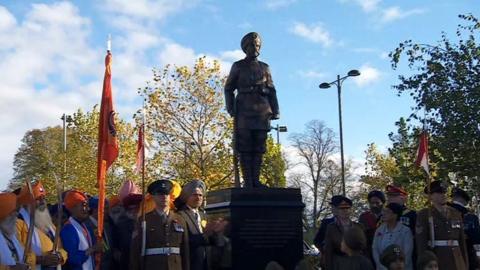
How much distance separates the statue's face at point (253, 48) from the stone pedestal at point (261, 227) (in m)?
2.09

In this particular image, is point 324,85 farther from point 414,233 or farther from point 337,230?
point 337,230

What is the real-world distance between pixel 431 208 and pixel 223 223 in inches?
105

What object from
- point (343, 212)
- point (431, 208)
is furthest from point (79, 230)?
point (431, 208)

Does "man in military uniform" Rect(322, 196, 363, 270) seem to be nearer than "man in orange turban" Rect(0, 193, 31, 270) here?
No

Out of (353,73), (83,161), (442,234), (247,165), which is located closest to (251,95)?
(247,165)

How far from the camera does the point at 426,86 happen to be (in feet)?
57.9

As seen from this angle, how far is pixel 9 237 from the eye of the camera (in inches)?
241

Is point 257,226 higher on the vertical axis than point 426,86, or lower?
lower

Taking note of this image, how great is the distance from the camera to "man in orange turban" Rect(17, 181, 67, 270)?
6410 millimetres

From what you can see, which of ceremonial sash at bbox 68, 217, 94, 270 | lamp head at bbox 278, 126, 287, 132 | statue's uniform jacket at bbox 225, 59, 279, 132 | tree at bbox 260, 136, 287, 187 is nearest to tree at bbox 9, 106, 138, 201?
tree at bbox 260, 136, 287, 187

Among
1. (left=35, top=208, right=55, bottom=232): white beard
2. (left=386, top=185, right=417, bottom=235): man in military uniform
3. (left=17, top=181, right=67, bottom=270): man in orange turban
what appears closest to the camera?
(left=17, top=181, right=67, bottom=270): man in orange turban

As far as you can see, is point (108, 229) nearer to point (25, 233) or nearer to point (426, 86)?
point (25, 233)

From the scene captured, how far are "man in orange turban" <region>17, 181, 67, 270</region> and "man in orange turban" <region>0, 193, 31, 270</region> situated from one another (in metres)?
0.18

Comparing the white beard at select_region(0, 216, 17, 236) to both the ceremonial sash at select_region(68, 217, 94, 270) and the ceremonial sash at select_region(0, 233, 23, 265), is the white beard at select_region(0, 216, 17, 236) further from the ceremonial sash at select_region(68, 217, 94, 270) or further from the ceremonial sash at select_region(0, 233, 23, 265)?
the ceremonial sash at select_region(68, 217, 94, 270)
